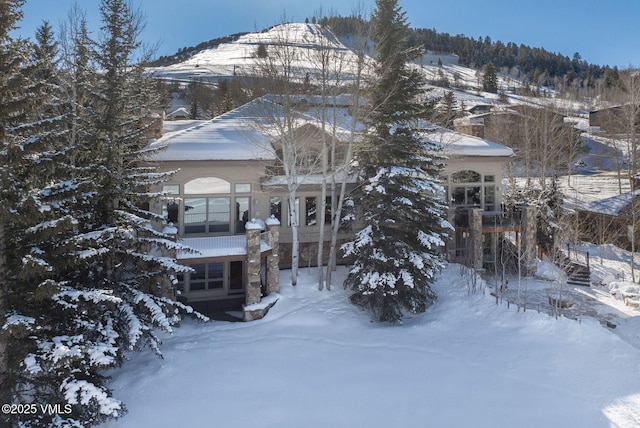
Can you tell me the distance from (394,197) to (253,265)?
5.39m

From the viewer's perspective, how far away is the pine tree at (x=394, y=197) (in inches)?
507

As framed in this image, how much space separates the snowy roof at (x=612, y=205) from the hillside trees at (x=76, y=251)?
27.8 m

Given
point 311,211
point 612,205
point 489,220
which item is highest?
point 612,205

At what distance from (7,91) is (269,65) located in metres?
7.96

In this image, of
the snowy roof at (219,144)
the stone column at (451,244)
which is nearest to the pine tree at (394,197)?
the stone column at (451,244)

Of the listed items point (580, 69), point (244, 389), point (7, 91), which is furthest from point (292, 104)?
point (580, 69)

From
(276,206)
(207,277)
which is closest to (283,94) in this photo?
(276,206)

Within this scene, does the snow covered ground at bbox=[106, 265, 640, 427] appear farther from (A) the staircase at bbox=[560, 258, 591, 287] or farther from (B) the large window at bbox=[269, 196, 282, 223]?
(A) the staircase at bbox=[560, 258, 591, 287]

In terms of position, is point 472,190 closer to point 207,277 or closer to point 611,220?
point 611,220

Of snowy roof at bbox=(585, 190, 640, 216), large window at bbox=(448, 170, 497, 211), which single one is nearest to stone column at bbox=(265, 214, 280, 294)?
large window at bbox=(448, 170, 497, 211)

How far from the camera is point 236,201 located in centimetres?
1533

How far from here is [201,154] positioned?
14.1 metres

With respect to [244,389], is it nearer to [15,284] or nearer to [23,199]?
[15,284]

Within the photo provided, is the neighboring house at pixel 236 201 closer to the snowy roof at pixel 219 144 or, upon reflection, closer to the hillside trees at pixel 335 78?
the snowy roof at pixel 219 144
